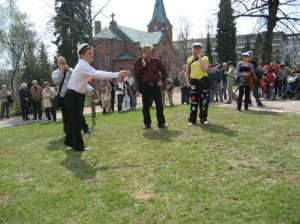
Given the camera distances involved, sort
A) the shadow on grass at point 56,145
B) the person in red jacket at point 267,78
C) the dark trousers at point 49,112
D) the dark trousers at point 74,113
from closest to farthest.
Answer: the dark trousers at point 74,113
the shadow on grass at point 56,145
the dark trousers at point 49,112
the person in red jacket at point 267,78

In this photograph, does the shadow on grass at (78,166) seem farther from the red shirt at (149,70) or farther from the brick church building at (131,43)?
the brick church building at (131,43)

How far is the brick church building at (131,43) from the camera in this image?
60.3m

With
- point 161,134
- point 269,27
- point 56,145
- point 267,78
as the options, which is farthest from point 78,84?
point 269,27

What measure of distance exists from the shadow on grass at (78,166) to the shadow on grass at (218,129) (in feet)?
10.0

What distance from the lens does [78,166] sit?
5.14 meters

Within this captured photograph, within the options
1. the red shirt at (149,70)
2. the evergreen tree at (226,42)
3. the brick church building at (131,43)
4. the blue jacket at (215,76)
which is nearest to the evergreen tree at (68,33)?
the brick church building at (131,43)

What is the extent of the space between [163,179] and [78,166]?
5.72 feet

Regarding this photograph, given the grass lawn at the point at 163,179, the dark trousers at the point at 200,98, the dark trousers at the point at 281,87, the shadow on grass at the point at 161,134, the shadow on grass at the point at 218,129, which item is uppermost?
the dark trousers at the point at 281,87

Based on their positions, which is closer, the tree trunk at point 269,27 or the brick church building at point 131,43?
the tree trunk at point 269,27

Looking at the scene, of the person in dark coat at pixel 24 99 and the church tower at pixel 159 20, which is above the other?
the church tower at pixel 159 20

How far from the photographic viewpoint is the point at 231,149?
5.35 meters

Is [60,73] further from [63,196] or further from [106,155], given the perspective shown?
[63,196]

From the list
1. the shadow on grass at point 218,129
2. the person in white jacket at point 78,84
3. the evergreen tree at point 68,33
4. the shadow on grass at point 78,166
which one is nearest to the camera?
the shadow on grass at point 78,166

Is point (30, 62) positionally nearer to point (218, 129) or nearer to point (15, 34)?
point (15, 34)
